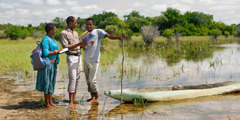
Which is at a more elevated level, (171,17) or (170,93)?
(171,17)

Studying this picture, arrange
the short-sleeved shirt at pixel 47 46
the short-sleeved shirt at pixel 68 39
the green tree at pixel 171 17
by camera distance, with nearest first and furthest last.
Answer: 1. the short-sleeved shirt at pixel 47 46
2. the short-sleeved shirt at pixel 68 39
3. the green tree at pixel 171 17

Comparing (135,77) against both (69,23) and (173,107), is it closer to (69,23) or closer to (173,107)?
(173,107)

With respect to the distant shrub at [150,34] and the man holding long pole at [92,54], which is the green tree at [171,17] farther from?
the man holding long pole at [92,54]

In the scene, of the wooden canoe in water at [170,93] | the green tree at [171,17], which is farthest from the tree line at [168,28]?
the wooden canoe in water at [170,93]

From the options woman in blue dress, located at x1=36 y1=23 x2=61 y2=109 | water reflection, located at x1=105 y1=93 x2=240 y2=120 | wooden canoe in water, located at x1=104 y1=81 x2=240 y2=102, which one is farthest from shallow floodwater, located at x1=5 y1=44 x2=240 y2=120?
woman in blue dress, located at x1=36 y1=23 x2=61 y2=109

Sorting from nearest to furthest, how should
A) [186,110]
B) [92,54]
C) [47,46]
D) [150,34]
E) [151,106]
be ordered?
1. [47,46]
2. [186,110]
3. [92,54]
4. [151,106]
5. [150,34]

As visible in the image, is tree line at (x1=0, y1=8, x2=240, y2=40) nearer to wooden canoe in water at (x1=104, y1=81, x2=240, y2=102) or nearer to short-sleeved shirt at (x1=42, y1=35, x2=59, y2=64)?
wooden canoe in water at (x1=104, y1=81, x2=240, y2=102)

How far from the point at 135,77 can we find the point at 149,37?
15.3 metres

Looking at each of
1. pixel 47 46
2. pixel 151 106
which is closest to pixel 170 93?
pixel 151 106

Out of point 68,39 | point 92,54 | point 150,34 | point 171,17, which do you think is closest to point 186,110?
point 92,54

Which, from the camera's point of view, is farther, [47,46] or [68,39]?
[68,39]

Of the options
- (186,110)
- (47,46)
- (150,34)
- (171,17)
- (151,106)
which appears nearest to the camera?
(47,46)

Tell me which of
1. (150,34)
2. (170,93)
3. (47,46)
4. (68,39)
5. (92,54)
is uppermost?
(150,34)

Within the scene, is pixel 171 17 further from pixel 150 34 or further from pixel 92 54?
pixel 92 54
